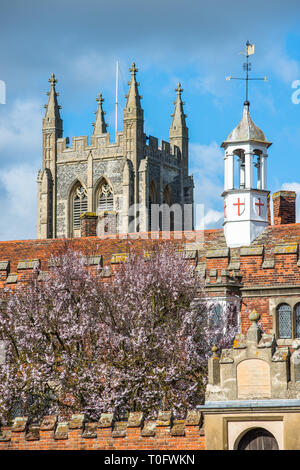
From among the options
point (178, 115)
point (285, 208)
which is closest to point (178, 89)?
point (178, 115)

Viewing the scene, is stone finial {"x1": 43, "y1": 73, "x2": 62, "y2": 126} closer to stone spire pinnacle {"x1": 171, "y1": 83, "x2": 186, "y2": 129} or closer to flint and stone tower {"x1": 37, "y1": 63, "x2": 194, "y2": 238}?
flint and stone tower {"x1": 37, "y1": 63, "x2": 194, "y2": 238}

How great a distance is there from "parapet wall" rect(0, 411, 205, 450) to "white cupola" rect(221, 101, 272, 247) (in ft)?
59.8

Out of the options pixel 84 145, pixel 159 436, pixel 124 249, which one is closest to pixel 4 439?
pixel 159 436

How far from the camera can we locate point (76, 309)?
→ 36969 millimetres

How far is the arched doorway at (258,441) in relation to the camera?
25.1 meters

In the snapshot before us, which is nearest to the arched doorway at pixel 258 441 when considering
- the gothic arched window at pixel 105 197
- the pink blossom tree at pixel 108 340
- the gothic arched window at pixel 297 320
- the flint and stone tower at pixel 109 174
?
the pink blossom tree at pixel 108 340

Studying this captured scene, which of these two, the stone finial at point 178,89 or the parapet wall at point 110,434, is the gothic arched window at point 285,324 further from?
the stone finial at point 178,89

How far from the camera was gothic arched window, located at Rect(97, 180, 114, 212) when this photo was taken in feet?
356

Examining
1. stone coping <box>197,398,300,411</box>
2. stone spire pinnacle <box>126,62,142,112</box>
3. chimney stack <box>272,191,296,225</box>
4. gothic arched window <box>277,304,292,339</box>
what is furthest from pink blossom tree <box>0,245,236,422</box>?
stone spire pinnacle <box>126,62,142,112</box>

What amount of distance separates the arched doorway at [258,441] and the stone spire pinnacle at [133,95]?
3261 inches

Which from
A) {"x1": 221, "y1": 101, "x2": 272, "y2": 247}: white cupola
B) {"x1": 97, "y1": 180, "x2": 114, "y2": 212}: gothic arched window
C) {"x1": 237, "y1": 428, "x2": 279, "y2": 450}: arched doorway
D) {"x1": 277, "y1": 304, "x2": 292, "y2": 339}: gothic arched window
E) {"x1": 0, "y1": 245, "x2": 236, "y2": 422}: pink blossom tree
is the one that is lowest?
{"x1": 237, "y1": 428, "x2": 279, "y2": 450}: arched doorway

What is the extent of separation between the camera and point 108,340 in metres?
35.7
